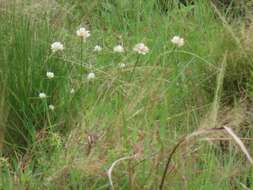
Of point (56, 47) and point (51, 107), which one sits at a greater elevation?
point (56, 47)

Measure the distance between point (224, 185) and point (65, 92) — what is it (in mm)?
834

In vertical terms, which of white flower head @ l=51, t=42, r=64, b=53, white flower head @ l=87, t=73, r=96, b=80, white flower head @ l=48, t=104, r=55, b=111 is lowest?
white flower head @ l=48, t=104, r=55, b=111

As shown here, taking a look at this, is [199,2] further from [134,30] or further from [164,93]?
[164,93]

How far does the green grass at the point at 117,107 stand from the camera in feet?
7.41

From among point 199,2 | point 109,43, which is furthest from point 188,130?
point 199,2

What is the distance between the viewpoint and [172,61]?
11.7ft

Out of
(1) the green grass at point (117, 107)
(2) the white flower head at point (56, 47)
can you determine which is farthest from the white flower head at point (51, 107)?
(2) the white flower head at point (56, 47)

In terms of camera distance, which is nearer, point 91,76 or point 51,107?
point 51,107

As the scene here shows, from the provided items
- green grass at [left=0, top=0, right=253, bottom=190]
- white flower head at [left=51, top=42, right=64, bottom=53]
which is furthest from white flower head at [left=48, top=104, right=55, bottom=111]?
→ white flower head at [left=51, top=42, right=64, bottom=53]

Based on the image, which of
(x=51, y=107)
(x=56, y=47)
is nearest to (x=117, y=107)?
(x=51, y=107)

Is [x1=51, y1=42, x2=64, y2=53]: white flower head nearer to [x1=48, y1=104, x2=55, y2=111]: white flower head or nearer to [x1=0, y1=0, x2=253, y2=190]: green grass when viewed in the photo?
[x1=0, y1=0, x2=253, y2=190]: green grass

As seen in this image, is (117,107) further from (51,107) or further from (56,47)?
(56,47)

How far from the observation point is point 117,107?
2.78m

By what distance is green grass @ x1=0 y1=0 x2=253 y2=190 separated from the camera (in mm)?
2260
